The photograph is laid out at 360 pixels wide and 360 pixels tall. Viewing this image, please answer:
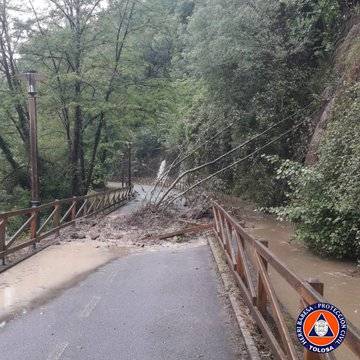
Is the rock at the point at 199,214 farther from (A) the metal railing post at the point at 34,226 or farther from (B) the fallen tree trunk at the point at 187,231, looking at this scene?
(A) the metal railing post at the point at 34,226

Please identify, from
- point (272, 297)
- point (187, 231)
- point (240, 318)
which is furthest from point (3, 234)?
point (272, 297)

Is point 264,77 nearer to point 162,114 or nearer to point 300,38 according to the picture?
point 300,38

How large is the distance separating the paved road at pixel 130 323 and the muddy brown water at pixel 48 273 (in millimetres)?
347

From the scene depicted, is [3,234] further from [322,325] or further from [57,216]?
[322,325]

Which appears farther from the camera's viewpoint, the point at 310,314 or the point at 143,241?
the point at 143,241

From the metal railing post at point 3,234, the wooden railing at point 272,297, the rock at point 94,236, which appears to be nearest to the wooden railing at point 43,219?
the metal railing post at point 3,234

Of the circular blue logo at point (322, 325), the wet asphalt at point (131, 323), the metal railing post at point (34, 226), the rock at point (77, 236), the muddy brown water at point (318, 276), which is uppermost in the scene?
the circular blue logo at point (322, 325)

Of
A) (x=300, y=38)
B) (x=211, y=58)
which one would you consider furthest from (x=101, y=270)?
→ (x=300, y=38)

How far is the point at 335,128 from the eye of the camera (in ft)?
36.3

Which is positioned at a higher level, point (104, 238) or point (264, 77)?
Result: point (264, 77)

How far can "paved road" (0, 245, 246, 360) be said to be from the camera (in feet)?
16.6

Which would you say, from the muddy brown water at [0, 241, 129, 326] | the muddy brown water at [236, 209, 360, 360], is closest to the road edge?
the muddy brown water at [236, 209, 360, 360]

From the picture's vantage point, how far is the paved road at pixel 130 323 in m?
5.07

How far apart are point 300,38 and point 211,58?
3.49 meters
